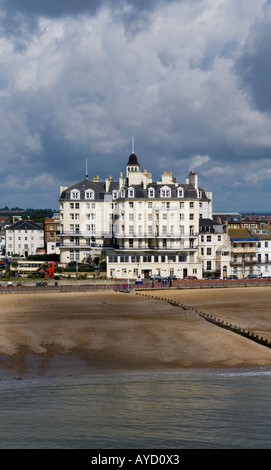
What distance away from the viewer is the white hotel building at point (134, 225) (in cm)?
7850

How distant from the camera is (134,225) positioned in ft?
268

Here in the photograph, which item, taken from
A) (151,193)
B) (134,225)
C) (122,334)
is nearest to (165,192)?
(151,193)

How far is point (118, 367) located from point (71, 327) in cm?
1209

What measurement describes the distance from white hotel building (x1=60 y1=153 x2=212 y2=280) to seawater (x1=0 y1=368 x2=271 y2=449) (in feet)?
158

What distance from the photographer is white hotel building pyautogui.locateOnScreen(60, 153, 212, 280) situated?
78.5 m

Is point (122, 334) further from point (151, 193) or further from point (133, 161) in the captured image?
point (133, 161)

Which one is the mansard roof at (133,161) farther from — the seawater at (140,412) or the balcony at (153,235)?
the seawater at (140,412)

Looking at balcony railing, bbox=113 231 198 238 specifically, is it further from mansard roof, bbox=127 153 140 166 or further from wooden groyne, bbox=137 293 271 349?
wooden groyne, bbox=137 293 271 349

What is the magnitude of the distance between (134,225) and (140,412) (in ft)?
192

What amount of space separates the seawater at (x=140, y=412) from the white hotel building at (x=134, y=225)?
4828 centimetres

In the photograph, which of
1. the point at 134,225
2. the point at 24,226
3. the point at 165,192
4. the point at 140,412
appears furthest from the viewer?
the point at 24,226

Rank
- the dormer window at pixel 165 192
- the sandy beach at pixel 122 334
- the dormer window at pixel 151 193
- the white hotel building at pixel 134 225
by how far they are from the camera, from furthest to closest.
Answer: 1. the dormer window at pixel 165 192
2. the dormer window at pixel 151 193
3. the white hotel building at pixel 134 225
4. the sandy beach at pixel 122 334

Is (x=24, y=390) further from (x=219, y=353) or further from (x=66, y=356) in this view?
(x=219, y=353)

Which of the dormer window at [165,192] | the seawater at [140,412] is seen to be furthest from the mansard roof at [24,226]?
the seawater at [140,412]
